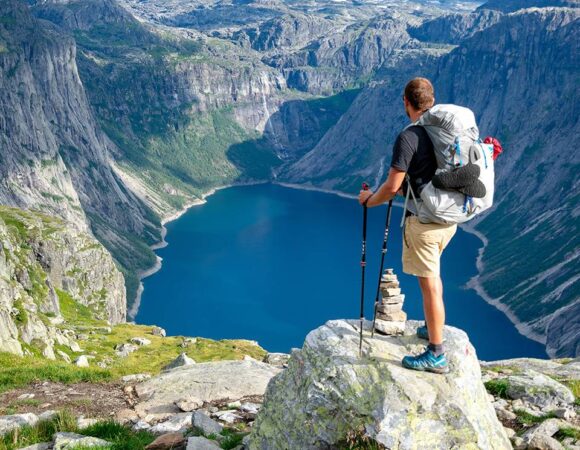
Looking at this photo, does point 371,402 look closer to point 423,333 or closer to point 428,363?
point 428,363

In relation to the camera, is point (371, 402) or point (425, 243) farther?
point (425, 243)

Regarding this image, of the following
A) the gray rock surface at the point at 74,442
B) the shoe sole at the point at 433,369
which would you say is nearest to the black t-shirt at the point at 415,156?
the shoe sole at the point at 433,369

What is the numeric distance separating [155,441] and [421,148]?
11.1m

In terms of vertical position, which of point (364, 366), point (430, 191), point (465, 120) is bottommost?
point (364, 366)

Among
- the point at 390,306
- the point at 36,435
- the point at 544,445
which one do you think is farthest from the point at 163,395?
the point at 544,445

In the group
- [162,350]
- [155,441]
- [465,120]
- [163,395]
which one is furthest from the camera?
[162,350]

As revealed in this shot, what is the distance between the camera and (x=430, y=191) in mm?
16422

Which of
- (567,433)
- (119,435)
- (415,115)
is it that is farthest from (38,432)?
(567,433)

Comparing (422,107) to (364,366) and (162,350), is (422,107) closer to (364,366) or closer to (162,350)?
(364,366)

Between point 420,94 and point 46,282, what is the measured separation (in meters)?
112

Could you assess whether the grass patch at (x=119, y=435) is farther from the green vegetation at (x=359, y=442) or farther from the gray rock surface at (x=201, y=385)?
the green vegetation at (x=359, y=442)

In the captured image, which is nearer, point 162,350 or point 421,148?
point 421,148

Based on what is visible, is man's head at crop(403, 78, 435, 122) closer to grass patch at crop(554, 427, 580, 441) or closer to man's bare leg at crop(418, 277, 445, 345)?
man's bare leg at crop(418, 277, 445, 345)

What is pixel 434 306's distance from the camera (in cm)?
1686
